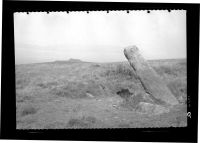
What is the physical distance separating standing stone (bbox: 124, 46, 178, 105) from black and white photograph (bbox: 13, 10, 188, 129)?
15mm

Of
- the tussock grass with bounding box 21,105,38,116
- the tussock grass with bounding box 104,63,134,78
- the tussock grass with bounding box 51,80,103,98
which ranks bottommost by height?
the tussock grass with bounding box 21,105,38,116

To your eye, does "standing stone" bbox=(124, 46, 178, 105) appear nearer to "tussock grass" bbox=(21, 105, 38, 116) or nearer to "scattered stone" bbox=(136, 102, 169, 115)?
"scattered stone" bbox=(136, 102, 169, 115)

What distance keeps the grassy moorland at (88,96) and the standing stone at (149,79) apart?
75mm

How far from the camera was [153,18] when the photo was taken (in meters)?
9.37

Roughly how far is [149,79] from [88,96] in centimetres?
97

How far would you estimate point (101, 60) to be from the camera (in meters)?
9.39

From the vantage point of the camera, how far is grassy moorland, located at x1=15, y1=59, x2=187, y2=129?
30.7 ft

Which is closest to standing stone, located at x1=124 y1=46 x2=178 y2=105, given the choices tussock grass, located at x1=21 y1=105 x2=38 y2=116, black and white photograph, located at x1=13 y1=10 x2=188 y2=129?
black and white photograph, located at x1=13 y1=10 x2=188 y2=129

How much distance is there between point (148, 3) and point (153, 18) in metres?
0.24

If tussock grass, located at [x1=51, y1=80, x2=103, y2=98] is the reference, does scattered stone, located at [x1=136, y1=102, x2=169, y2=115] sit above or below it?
below

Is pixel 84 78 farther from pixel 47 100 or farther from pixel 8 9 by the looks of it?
pixel 8 9

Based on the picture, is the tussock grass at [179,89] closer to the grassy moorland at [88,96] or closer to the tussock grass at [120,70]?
the grassy moorland at [88,96]

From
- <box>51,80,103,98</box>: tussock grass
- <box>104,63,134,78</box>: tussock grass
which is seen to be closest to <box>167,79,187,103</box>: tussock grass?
<box>104,63,134,78</box>: tussock grass

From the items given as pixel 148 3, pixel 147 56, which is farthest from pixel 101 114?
pixel 148 3
